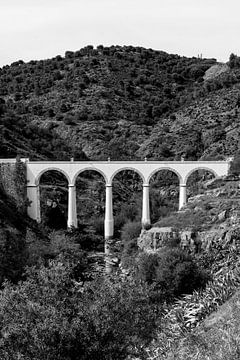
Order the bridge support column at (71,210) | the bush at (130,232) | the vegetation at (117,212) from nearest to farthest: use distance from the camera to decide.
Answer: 1. the vegetation at (117,212)
2. the bush at (130,232)
3. the bridge support column at (71,210)

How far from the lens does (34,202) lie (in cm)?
5212

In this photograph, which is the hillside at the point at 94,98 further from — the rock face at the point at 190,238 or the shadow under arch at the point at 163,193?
the rock face at the point at 190,238

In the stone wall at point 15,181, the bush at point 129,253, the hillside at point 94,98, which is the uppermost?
the hillside at point 94,98

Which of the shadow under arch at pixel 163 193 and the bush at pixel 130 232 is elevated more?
the shadow under arch at pixel 163 193

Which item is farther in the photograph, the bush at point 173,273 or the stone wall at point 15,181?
the stone wall at point 15,181

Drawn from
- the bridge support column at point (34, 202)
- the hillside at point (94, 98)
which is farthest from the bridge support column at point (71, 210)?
the hillside at point (94, 98)

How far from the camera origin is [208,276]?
32.8m

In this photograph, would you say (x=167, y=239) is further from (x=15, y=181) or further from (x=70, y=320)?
(x=70, y=320)

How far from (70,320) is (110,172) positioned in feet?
123

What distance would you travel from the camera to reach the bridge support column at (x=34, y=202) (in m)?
51.8

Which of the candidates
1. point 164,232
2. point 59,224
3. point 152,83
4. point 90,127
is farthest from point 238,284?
point 152,83


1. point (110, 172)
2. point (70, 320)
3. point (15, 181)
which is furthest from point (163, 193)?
point (70, 320)

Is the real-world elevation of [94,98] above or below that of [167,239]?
above

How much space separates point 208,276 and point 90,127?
52.7 meters
